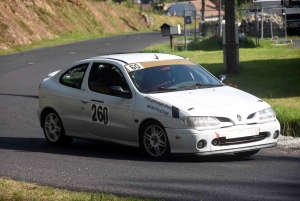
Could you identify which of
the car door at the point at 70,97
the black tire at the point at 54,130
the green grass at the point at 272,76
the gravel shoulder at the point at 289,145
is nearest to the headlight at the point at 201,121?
the gravel shoulder at the point at 289,145

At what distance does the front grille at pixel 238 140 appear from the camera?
29.4 feet

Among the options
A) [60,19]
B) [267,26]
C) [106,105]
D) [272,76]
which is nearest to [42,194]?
[106,105]

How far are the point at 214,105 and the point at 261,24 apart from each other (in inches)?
1217

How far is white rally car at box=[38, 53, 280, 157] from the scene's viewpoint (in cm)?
898

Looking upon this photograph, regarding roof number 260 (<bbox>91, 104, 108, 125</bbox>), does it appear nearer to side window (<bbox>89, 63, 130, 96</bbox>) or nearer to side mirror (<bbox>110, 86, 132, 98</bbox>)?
side window (<bbox>89, 63, 130, 96</bbox>)

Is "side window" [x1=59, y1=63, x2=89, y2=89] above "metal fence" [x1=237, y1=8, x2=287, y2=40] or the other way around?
above

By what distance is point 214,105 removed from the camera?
914 centimetres

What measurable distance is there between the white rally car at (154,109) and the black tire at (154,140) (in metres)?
0.01

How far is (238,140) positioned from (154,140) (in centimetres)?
118

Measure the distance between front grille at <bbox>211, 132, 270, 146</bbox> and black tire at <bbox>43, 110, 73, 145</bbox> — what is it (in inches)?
125

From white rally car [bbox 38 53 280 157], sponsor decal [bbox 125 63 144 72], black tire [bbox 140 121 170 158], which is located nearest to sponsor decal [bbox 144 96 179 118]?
white rally car [bbox 38 53 280 157]

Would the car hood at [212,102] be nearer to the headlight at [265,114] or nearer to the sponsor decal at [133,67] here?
the headlight at [265,114]

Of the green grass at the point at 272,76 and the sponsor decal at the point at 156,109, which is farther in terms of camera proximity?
the green grass at the point at 272,76

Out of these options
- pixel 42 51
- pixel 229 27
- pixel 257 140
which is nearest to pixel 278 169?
pixel 257 140
